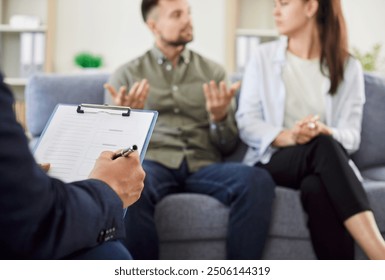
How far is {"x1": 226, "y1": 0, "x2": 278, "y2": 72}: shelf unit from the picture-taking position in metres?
3.05

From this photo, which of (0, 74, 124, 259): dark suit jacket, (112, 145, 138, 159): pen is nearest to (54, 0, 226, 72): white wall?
(112, 145, 138, 159): pen

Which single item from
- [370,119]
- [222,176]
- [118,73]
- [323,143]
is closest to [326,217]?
[323,143]

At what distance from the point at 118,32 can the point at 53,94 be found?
133 centimetres

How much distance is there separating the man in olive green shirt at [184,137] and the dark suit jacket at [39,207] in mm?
774

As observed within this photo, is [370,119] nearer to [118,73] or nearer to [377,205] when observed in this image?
[377,205]

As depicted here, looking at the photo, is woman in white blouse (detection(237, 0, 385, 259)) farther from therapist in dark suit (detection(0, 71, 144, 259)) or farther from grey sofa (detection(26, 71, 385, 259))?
therapist in dark suit (detection(0, 71, 144, 259))

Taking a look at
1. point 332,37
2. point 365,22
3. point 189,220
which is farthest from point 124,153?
point 365,22

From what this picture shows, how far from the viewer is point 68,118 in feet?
3.04

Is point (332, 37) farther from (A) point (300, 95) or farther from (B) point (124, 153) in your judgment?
(B) point (124, 153)

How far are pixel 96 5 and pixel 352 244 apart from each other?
2173 millimetres

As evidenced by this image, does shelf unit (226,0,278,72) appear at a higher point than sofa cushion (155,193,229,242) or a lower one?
higher

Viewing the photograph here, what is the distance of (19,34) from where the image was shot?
10.2 feet

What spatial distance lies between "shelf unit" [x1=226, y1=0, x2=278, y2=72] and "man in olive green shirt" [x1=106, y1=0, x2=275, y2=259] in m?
1.13

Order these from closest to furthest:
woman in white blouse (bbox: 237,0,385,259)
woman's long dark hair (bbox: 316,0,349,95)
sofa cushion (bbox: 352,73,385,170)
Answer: woman in white blouse (bbox: 237,0,385,259)
woman's long dark hair (bbox: 316,0,349,95)
sofa cushion (bbox: 352,73,385,170)
